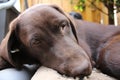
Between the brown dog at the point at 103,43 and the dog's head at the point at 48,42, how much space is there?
233 mm

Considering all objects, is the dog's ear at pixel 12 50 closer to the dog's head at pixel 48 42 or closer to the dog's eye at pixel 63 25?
the dog's head at pixel 48 42

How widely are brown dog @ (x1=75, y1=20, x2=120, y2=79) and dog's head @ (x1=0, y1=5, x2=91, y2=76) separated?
23 cm

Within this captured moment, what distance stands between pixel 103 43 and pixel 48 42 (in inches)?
18.9

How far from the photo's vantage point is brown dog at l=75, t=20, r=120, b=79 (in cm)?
172

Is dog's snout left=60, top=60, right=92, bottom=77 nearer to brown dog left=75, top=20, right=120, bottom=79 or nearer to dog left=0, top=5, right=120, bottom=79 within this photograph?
dog left=0, top=5, right=120, bottom=79

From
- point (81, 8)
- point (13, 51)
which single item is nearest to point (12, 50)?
point (13, 51)

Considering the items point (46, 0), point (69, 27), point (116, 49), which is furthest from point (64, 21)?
point (46, 0)

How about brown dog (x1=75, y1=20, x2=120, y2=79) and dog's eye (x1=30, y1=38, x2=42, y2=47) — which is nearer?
dog's eye (x1=30, y1=38, x2=42, y2=47)

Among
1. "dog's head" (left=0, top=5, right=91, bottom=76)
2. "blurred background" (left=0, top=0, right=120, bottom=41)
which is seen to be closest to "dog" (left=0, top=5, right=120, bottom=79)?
"dog's head" (left=0, top=5, right=91, bottom=76)

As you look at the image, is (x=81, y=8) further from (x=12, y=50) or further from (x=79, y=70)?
(x=79, y=70)

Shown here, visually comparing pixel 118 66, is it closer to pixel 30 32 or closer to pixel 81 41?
pixel 81 41

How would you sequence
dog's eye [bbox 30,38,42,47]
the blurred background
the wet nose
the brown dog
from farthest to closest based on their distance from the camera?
1. the blurred background
2. the brown dog
3. dog's eye [bbox 30,38,42,47]
4. the wet nose

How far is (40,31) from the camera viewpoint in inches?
58.4

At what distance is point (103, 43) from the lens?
1878 mm
